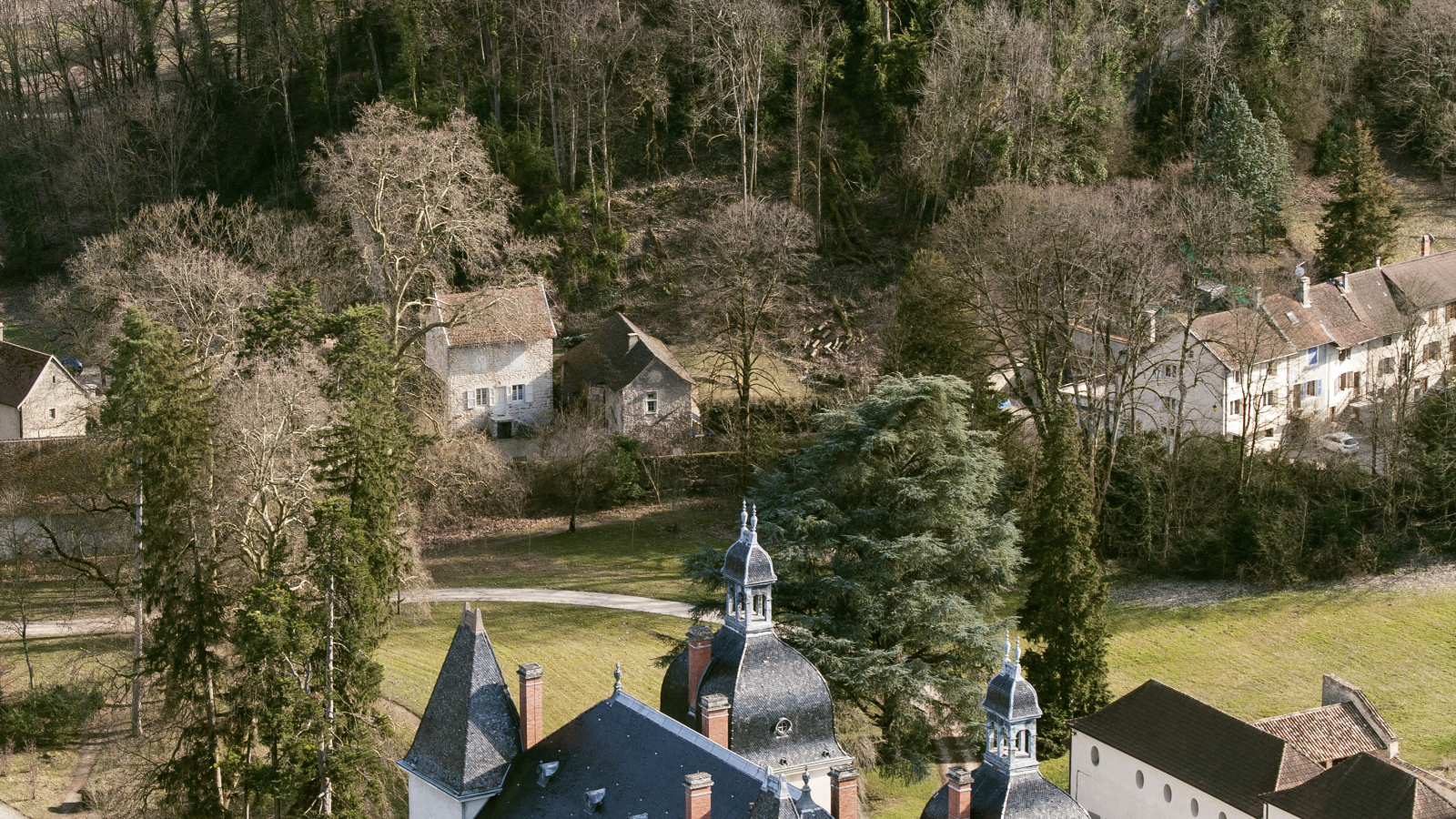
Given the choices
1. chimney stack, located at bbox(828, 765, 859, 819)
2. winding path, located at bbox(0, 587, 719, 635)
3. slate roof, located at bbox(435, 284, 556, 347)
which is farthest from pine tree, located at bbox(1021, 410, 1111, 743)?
slate roof, located at bbox(435, 284, 556, 347)

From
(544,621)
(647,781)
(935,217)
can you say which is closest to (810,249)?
(935,217)

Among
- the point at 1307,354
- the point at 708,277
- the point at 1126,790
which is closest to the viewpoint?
the point at 1126,790

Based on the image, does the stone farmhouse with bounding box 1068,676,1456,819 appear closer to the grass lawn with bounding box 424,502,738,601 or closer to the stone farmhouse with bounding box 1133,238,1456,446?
the stone farmhouse with bounding box 1133,238,1456,446

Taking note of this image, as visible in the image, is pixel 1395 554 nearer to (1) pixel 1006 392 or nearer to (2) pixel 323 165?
(1) pixel 1006 392

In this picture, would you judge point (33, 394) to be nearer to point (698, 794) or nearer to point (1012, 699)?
point (698, 794)

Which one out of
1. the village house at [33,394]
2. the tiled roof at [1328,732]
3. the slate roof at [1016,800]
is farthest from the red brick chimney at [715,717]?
the village house at [33,394]

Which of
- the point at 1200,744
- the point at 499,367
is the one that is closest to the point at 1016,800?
the point at 1200,744

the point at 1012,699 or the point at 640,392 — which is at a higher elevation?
the point at 640,392
